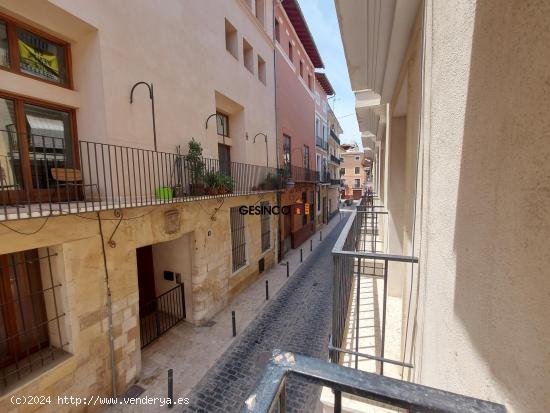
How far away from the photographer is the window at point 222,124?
10.8 meters

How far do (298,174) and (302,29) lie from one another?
1020 cm

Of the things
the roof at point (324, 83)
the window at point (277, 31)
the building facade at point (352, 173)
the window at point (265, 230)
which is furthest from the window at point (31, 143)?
the building facade at point (352, 173)

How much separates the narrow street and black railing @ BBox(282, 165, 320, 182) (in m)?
5.93

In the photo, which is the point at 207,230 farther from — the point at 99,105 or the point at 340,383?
the point at 340,383

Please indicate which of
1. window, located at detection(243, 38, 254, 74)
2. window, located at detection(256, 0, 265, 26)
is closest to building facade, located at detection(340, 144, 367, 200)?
window, located at detection(256, 0, 265, 26)

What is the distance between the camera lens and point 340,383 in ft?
2.90

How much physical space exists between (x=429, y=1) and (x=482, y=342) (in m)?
2.22

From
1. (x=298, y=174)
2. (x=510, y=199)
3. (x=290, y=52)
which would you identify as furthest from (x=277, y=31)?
(x=510, y=199)

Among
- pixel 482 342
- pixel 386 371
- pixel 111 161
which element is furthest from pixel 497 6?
pixel 111 161

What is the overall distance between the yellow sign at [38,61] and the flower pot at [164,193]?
3.03m

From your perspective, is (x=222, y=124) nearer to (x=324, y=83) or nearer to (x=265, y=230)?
(x=265, y=230)

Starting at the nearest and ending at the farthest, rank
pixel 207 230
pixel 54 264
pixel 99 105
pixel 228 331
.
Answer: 1. pixel 54 264
2. pixel 99 105
3. pixel 228 331
4. pixel 207 230

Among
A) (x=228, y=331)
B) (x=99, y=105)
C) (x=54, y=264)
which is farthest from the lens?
Answer: (x=228, y=331)

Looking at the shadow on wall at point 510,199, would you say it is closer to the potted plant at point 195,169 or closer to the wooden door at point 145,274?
the potted plant at point 195,169
